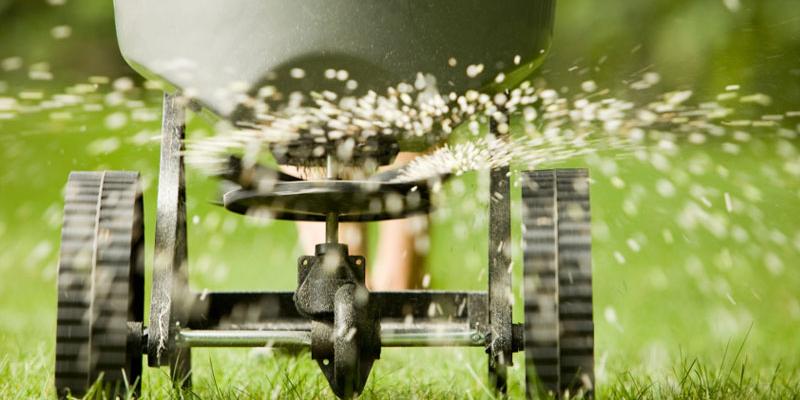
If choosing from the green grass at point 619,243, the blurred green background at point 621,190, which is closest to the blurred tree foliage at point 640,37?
the blurred green background at point 621,190

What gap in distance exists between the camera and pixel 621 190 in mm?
4453

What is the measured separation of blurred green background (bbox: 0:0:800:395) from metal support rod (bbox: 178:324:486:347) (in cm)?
139

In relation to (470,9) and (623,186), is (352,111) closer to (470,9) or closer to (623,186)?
(470,9)


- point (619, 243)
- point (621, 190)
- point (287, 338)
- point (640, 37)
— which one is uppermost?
point (640, 37)

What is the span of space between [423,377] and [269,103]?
70 centimetres

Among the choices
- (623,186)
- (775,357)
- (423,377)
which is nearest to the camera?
(423,377)

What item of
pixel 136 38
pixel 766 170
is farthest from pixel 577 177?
pixel 766 170

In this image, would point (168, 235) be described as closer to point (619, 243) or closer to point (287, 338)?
point (287, 338)


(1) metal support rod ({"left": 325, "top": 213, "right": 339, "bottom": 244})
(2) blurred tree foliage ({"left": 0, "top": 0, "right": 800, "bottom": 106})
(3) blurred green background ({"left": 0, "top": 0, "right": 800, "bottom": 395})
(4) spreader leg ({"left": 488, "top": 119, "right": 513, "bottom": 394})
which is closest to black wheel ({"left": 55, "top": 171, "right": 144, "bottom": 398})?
(1) metal support rod ({"left": 325, "top": 213, "right": 339, "bottom": 244})

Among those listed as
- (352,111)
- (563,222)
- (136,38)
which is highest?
(136,38)

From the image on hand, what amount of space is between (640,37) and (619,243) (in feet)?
4.14

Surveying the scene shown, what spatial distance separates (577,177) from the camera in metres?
1.31

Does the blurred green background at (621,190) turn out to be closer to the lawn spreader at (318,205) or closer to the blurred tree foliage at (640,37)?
the blurred tree foliage at (640,37)

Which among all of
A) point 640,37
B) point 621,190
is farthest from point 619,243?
point 640,37
